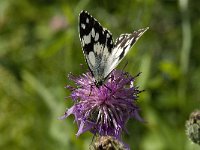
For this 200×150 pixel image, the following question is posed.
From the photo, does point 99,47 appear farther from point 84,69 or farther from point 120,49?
point 84,69

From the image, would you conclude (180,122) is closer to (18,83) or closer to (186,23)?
(186,23)

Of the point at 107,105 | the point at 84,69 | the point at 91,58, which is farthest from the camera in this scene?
the point at 84,69

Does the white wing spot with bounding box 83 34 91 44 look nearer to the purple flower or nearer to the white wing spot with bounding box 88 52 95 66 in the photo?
the white wing spot with bounding box 88 52 95 66

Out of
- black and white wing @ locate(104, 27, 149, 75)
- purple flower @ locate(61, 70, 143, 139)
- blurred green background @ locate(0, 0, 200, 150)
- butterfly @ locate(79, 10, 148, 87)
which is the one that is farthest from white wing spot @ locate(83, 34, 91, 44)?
blurred green background @ locate(0, 0, 200, 150)

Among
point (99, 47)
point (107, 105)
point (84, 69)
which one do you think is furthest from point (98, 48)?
point (84, 69)

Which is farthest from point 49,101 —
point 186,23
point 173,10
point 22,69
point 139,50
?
point 173,10

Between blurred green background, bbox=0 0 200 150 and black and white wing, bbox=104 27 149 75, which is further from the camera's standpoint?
blurred green background, bbox=0 0 200 150
